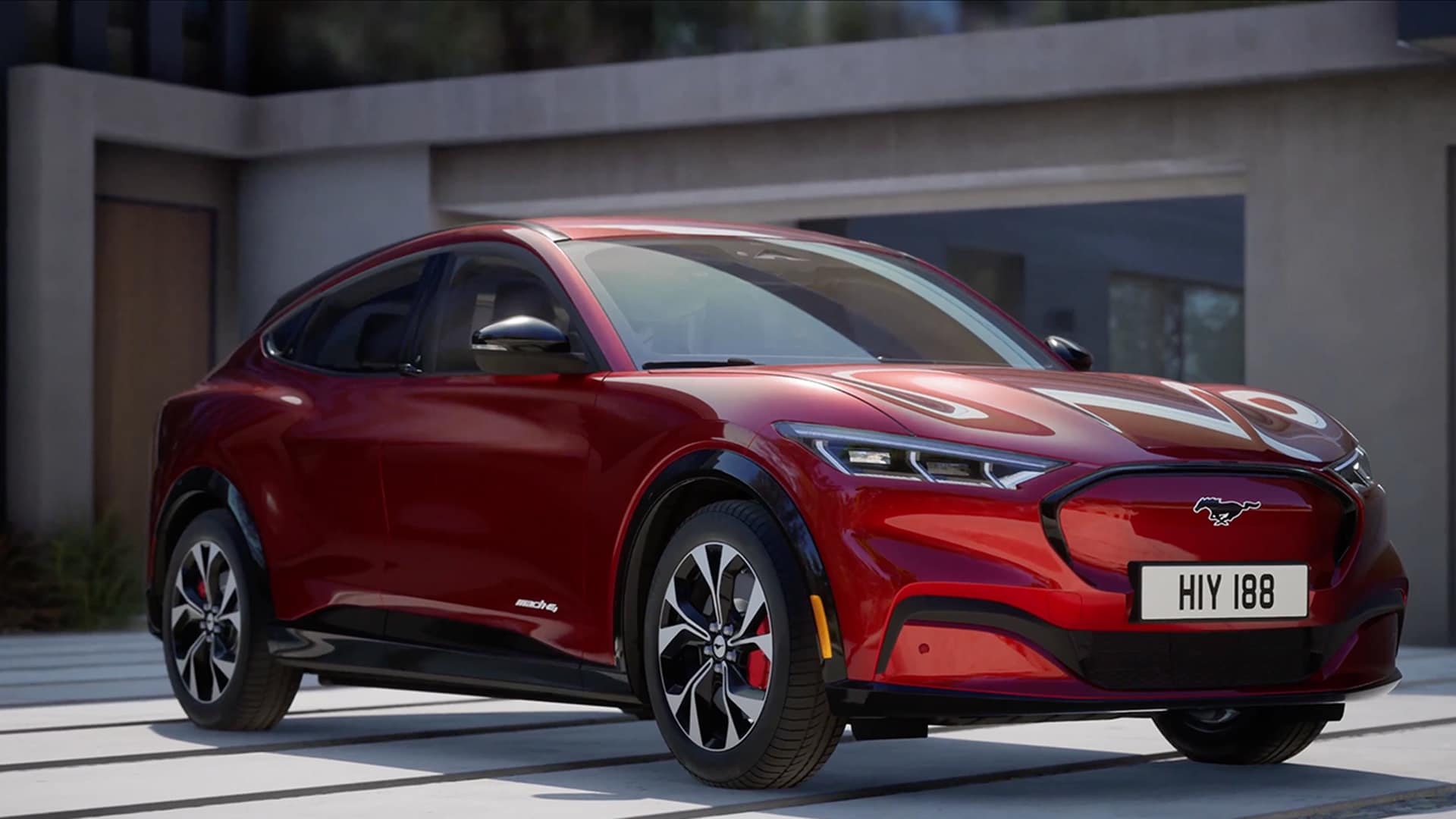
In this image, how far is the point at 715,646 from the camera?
5902 mm

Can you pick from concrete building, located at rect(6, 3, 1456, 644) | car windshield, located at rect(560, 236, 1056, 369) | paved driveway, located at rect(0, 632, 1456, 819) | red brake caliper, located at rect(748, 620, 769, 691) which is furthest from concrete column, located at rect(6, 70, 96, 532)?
red brake caliper, located at rect(748, 620, 769, 691)

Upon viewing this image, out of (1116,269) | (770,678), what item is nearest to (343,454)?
(770,678)

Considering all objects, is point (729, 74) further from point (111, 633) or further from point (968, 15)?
point (111, 633)

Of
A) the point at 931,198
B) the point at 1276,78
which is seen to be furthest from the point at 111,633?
the point at 1276,78

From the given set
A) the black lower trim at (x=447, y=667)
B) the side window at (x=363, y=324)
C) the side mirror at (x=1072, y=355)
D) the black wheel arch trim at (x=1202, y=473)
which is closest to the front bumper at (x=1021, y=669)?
the black wheel arch trim at (x=1202, y=473)

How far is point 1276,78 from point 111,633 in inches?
334

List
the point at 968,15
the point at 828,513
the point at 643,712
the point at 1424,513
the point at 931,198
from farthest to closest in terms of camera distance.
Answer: the point at 931,198 < the point at 968,15 < the point at 1424,513 < the point at 643,712 < the point at 828,513

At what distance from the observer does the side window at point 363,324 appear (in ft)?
24.5

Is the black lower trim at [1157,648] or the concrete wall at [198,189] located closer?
the black lower trim at [1157,648]

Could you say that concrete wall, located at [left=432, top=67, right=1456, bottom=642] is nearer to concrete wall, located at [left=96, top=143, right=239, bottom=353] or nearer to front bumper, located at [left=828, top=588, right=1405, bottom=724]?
concrete wall, located at [left=96, top=143, right=239, bottom=353]

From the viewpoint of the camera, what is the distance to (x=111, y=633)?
623 inches

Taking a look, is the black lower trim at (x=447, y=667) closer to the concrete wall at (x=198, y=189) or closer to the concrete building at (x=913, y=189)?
the concrete building at (x=913, y=189)

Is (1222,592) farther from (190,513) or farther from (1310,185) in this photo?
(1310,185)

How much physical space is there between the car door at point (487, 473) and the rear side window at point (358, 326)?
181 mm
